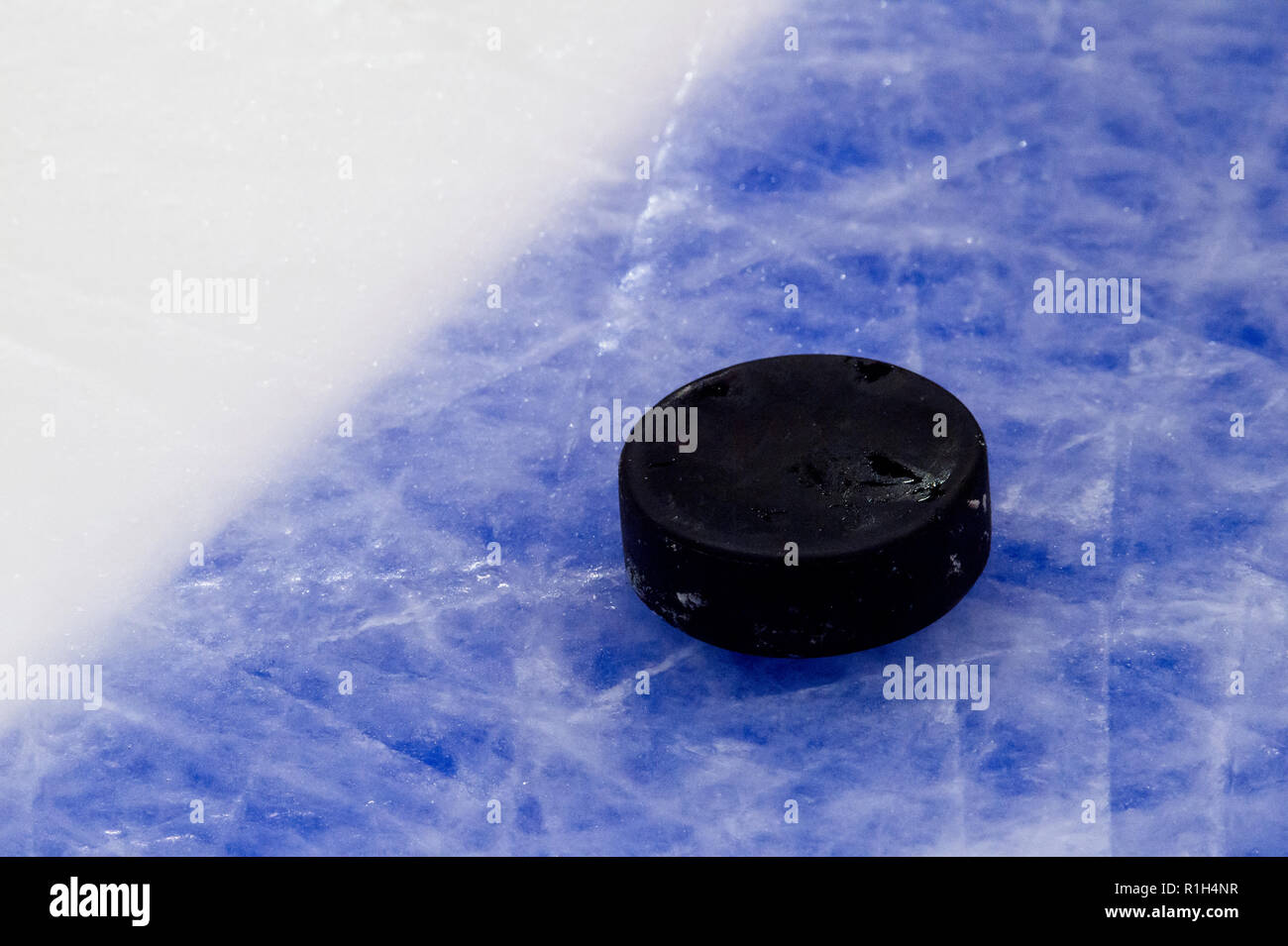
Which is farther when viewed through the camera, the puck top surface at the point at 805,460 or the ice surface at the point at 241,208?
the ice surface at the point at 241,208

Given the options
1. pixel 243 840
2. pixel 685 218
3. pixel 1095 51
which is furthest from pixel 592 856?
pixel 1095 51

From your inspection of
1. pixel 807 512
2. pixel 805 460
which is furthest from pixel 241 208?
pixel 807 512

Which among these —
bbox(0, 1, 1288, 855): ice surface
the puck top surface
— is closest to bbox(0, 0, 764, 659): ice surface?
bbox(0, 1, 1288, 855): ice surface

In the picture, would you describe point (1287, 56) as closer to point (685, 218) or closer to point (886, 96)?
point (886, 96)

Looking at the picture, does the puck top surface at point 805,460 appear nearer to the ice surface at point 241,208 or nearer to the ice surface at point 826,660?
A: the ice surface at point 826,660

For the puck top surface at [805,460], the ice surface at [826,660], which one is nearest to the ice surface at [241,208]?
the ice surface at [826,660]

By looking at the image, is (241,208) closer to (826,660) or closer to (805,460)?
(805,460)
